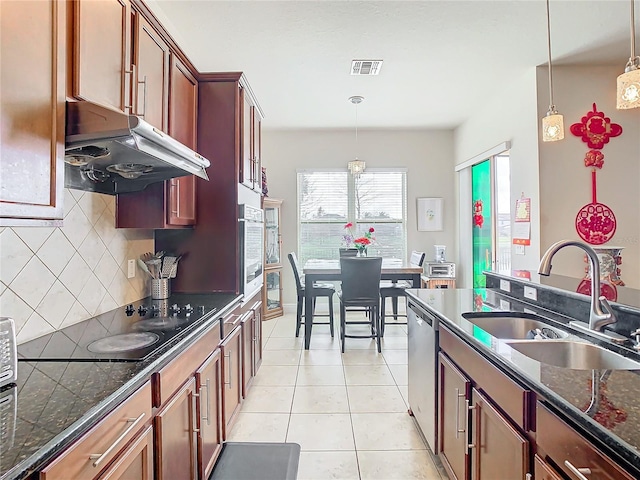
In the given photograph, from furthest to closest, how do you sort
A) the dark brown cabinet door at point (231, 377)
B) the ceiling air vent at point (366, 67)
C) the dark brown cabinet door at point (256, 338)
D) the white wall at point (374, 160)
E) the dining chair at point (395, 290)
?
the white wall at point (374, 160) < the dining chair at point (395, 290) < the ceiling air vent at point (366, 67) < the dark brown cabinet door at point (256, 338) < the dark brown cabinet door at point (231, 377)

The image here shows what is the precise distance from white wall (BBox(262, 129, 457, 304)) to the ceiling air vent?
7.00ft

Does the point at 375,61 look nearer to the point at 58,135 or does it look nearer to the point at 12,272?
the point at 58,135

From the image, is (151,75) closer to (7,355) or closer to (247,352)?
(7,355)

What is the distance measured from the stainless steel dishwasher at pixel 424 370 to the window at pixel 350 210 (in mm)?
3431

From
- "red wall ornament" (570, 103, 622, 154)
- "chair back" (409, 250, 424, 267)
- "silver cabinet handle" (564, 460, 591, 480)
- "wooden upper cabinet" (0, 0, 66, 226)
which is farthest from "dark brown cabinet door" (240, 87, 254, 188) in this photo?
"red wall ornament" (570, 103, 622, 154)

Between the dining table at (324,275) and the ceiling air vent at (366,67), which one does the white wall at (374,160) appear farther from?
the ceiling air vent at (366,67)

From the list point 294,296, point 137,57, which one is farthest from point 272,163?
point 137,57

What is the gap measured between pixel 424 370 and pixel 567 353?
0.85 m

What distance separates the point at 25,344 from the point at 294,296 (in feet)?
14.9

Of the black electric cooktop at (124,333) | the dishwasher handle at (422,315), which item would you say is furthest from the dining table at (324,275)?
the black electric cooktop at (124,333)

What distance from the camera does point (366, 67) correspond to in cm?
353

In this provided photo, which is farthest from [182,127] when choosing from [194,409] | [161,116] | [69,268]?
[194,409]

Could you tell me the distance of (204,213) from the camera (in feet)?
8.64

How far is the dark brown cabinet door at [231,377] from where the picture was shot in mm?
2133
